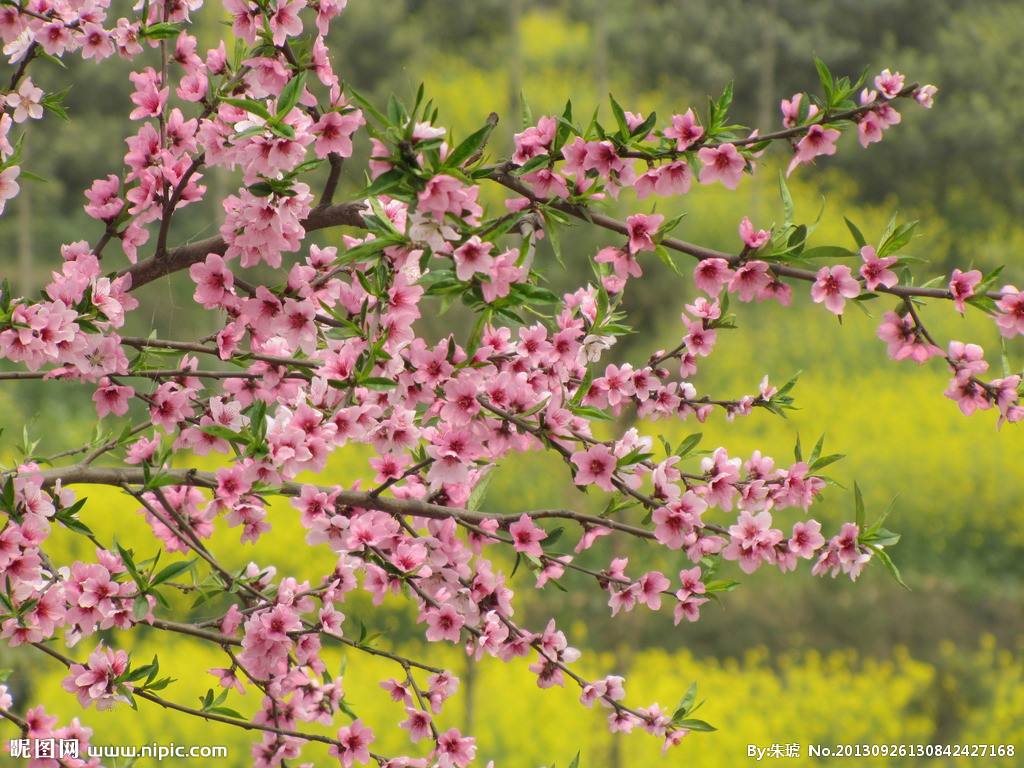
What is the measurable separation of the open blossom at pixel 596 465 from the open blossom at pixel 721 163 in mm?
524

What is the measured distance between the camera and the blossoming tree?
204cm

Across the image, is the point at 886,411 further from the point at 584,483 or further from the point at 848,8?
the point at 584,483

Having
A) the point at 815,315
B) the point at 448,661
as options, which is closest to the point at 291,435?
the point at 448,661

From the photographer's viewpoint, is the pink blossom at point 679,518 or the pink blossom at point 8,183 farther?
the pink blossom at point 679,518

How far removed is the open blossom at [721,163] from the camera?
212 centimetres

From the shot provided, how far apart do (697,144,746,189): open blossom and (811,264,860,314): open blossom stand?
0.74 ft

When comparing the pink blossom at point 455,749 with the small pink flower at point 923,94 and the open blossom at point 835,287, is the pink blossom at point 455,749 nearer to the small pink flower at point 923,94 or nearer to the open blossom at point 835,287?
the open blossom at point 835,287

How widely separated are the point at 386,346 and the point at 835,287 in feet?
2.62

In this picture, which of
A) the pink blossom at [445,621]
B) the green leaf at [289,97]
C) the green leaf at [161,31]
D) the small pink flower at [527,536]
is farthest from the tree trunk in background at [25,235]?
the green leaf at [289,97]

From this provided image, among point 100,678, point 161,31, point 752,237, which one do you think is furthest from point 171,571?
point 752,237

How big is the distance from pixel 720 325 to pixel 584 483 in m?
0.47

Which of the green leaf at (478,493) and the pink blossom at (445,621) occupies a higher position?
the green leaf at (478,493)

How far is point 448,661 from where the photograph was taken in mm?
9438

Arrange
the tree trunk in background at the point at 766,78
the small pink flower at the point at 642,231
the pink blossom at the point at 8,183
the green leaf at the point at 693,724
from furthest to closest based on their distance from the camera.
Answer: the tree trunk in background at the point at 766,78
the green leaf at the point at 693,724
the pink blossom at the point at 8,183
the small pink flower at the point at 642,231
